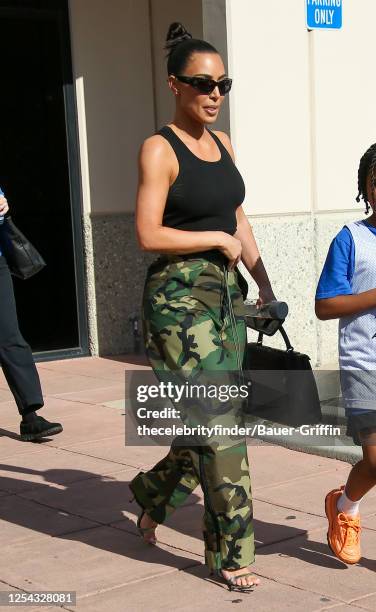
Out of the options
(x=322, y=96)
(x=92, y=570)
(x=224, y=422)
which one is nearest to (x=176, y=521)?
(x=92, y=570)

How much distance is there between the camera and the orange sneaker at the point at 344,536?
4.20 meters

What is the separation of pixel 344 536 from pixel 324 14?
196 inches

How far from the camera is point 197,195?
13.3 ft

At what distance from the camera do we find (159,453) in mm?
6043

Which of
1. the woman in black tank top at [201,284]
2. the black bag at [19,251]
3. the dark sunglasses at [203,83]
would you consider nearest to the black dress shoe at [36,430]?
the black bag at [19,251]

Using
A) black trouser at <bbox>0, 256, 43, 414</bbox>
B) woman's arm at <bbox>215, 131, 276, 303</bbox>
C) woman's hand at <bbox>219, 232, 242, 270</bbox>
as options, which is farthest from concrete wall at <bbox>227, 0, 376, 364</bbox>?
woman's hand at <bbox>219, 232, 242, 270</bbox>

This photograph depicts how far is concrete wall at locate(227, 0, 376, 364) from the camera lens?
25.6 feet

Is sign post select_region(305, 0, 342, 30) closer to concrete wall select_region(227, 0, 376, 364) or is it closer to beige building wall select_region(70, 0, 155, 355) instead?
concrete wall select_region(227, 0, 376, 364)

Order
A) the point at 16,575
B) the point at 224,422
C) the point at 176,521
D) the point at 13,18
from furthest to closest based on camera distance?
the point at 13,18
the point at 176,521
the point at 16,575
the point at 224,422

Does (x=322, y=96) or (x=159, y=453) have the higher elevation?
(x=322, y=96)

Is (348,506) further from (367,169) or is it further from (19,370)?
(19,370)

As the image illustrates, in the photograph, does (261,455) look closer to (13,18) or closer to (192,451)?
(192,451)

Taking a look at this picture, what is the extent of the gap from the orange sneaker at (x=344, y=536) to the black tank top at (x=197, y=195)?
3.91 feet

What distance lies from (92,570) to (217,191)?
1536 mm
